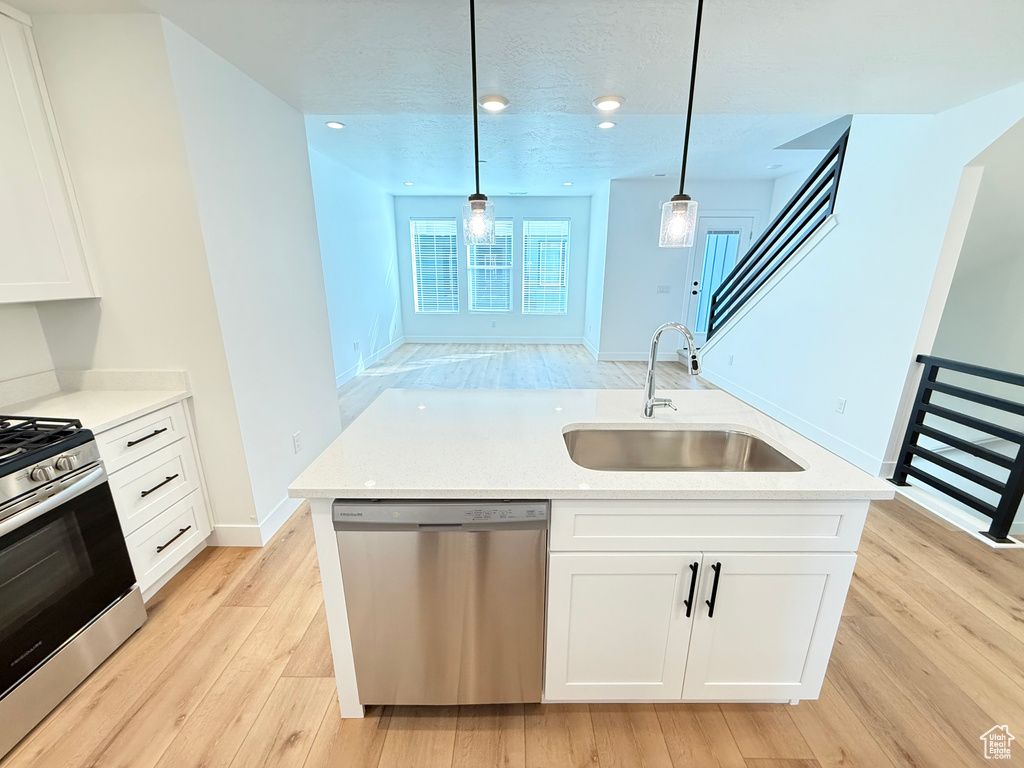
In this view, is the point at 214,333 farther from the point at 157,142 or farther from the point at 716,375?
the point at 716,375

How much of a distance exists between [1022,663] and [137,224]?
13.5 feet

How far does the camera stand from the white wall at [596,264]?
6.26 m

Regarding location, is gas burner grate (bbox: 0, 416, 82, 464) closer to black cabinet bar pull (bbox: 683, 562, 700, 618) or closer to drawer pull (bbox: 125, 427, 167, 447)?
drawer pull (bbox: 125, 427, 167, 447)

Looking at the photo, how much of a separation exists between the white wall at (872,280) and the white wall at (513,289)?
4005mm

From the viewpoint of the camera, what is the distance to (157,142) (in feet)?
5.67

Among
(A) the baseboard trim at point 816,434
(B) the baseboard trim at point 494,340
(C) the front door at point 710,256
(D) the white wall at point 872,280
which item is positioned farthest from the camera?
(B) the baseboard trim at point 494,340

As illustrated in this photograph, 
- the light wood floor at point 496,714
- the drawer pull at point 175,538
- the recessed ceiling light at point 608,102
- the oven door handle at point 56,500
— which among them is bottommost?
the light wood floor at point 496,714

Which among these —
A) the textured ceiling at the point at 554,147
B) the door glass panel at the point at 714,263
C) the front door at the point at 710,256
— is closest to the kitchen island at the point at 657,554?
the textured ceiling at the point at 554,147

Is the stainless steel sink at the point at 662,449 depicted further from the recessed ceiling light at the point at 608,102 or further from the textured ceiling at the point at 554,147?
the textured ceiling at the point at 554,147

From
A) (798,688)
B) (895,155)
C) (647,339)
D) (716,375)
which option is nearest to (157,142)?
(798,688)

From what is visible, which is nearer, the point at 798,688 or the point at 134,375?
the point at 798,688

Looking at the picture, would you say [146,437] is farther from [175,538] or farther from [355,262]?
[355,262]

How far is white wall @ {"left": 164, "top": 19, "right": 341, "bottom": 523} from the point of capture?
6.01 ft

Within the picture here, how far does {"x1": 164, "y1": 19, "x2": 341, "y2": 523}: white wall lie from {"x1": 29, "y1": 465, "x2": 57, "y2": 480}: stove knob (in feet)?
2.35
